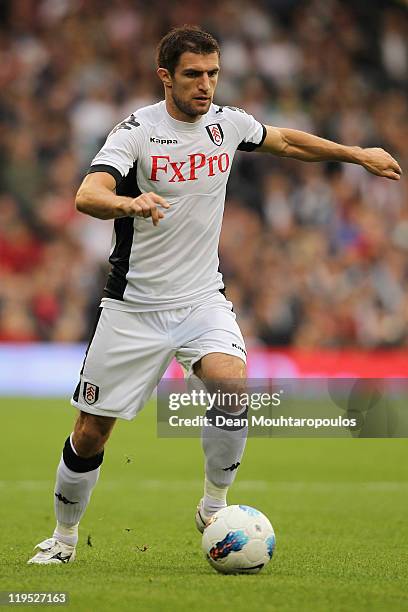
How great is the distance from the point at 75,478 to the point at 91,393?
48cm

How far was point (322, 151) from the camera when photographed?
6.97 meters

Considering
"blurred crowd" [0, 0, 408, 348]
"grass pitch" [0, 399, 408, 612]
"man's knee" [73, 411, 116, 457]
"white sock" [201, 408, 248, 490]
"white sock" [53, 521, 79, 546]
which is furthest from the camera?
"blurred crowd" [0, 0, 408, 348]

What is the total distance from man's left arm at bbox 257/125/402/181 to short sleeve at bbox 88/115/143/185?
89cm

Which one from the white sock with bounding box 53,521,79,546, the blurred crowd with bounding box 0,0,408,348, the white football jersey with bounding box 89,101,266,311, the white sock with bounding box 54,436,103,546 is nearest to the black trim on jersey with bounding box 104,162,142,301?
the white football jersey with bounding box 89,101,266,311

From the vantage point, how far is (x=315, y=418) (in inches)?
483

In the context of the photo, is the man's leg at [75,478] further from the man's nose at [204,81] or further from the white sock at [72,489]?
the man's nose at [204,81]

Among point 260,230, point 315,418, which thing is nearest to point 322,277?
point 260,230

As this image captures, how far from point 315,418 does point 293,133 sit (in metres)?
5.72

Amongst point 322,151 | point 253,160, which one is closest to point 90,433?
point 322,151

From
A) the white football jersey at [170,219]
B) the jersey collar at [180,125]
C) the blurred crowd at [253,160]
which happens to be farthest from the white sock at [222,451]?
the blurred crowd at [253,160]

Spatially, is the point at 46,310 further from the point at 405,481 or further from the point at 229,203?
the point at 405,481

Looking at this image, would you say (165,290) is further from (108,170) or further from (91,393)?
(108,170)

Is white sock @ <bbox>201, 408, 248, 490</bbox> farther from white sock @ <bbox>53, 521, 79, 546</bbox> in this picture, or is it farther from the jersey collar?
the jersey collar

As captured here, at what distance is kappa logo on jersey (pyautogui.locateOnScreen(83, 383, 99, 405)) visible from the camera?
638 cm
